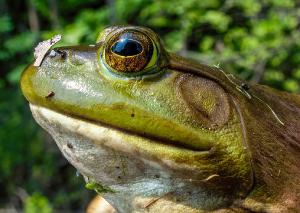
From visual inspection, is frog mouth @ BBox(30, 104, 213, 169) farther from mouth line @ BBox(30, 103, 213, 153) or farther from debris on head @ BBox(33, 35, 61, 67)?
debris on head @ BBox(33, 35, 61, 67)

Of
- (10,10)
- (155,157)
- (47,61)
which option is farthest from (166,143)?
(10,10)

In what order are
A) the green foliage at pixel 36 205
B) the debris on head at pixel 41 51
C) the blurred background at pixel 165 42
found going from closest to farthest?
the debris on head at pixel 41 51 → the green foliage at pixel 36 205 → the blurred background at pixel 165 42

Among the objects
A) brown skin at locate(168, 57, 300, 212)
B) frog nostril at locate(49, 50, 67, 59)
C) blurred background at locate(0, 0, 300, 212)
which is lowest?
blurred background at locate(0, 0, 300, 212)

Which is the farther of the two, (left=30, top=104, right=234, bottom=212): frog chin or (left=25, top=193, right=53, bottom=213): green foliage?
(left=25, top=193, right=53, bottom=213): green foliage

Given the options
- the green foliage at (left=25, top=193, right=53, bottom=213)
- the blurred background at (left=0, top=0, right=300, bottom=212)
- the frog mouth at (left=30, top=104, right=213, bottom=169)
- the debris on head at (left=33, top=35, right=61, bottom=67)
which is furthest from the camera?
the blurred background at (left=0, top=0, right=300, bottom=212)

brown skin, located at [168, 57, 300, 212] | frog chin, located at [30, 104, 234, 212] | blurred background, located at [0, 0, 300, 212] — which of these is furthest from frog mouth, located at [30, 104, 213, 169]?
blurred background, located at [0, 0, 300, 212]

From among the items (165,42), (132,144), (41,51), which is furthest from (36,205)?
(165,42)

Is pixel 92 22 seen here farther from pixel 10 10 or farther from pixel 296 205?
pixel 296 205

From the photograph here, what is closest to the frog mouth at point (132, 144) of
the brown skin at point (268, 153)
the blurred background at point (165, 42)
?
the brown skin at point (268, 153)

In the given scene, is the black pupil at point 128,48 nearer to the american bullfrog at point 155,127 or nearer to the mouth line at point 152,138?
the american bullfrog at point 155,127
